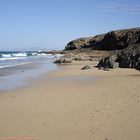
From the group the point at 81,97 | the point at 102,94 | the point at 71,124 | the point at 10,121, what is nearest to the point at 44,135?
the point at 71,124

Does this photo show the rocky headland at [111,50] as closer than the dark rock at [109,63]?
No

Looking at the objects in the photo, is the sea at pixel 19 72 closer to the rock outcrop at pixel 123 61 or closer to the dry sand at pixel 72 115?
the dry sand at pixel 72 115

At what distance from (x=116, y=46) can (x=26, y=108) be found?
76475 mm

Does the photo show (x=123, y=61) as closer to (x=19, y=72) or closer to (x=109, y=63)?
(x=109, y=63)

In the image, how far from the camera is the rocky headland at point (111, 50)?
2902cm

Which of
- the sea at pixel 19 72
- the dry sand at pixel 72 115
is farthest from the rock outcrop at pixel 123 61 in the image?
the dry sand at pixel 72 115

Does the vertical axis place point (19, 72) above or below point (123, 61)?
below

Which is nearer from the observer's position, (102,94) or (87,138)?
(87,138)

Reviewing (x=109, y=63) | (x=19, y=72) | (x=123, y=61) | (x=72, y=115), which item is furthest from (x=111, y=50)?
(x=72, y=115)

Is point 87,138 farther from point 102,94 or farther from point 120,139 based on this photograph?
point 102,94

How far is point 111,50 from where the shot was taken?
3155 inches

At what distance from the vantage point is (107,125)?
7953 millimetres

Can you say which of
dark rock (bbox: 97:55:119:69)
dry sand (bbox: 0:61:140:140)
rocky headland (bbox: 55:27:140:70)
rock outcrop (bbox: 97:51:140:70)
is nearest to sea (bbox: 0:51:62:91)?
dry sand (bbox: 0:61:140:140)

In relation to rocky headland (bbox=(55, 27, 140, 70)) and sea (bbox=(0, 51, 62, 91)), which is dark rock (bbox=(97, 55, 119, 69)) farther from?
sea (bbox=(0, 51, 62, 91))
